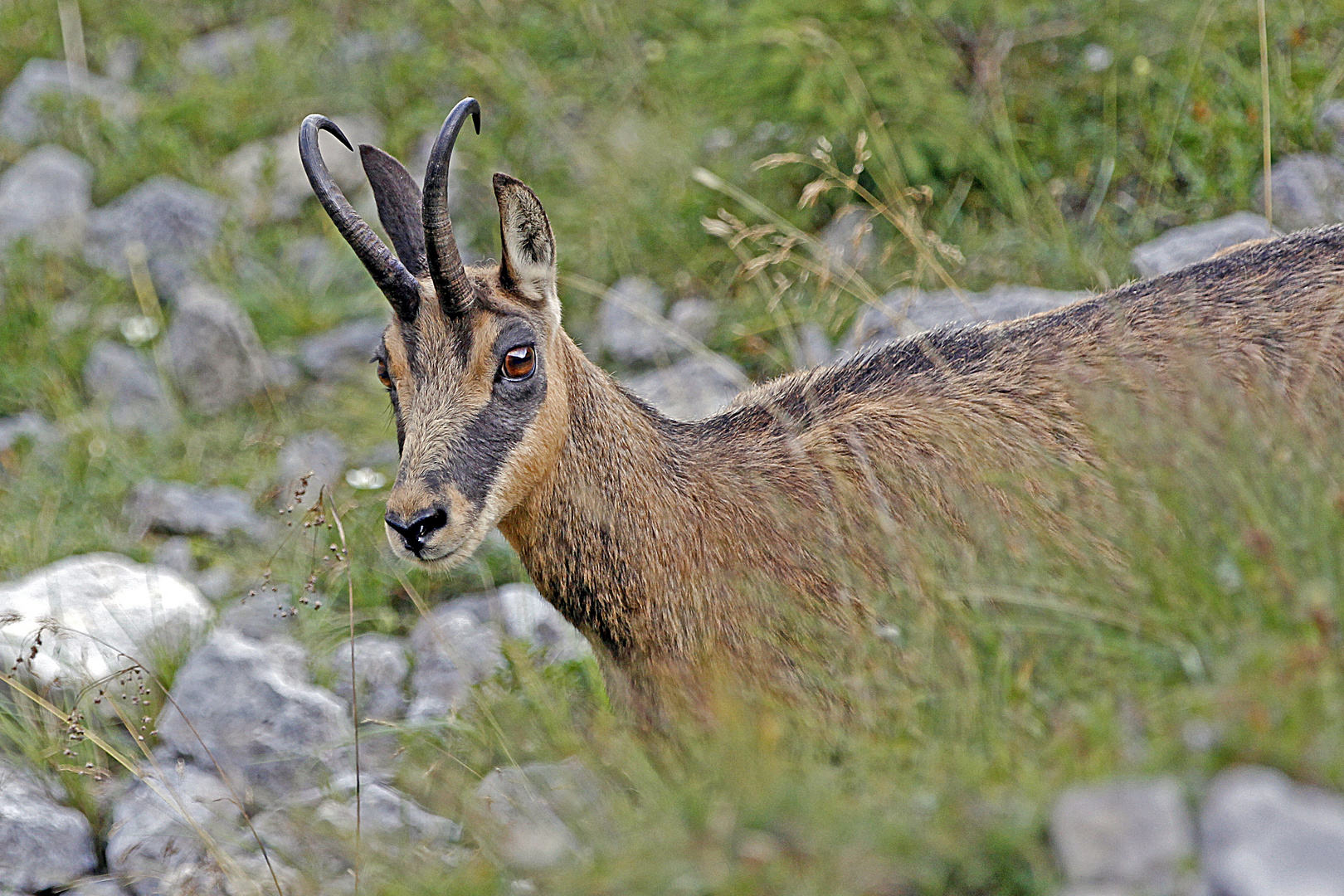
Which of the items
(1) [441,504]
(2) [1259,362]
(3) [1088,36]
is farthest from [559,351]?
(3) [1088,36]

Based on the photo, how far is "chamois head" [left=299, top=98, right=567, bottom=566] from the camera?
419cm

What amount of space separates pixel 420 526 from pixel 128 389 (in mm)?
5065

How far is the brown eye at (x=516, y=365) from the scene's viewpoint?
4480 mm

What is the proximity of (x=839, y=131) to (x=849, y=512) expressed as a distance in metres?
3.44

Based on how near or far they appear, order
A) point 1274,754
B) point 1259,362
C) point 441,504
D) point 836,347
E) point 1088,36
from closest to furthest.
→ 1. point 1274,754
2. point 441,504
3. point 1259,362
4. point 836,347
5. point 1088,36

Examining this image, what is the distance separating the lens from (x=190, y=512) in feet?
23.0

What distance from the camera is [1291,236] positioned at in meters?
4.85

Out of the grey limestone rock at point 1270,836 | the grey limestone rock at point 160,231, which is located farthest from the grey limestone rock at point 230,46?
the grey limestone rock at point 1270,836

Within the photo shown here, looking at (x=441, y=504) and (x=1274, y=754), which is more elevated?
(x=1274, y=754)

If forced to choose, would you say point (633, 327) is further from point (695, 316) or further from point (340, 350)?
point (340, 350)

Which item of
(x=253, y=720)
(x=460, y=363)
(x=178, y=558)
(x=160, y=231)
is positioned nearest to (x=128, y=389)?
(x=160, y=231)

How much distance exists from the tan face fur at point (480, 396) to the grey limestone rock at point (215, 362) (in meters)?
3.94

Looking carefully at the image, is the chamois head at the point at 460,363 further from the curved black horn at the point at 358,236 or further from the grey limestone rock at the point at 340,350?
the grey limestone rock at the point at 340,350

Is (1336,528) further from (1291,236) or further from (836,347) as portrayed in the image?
(836,347)
